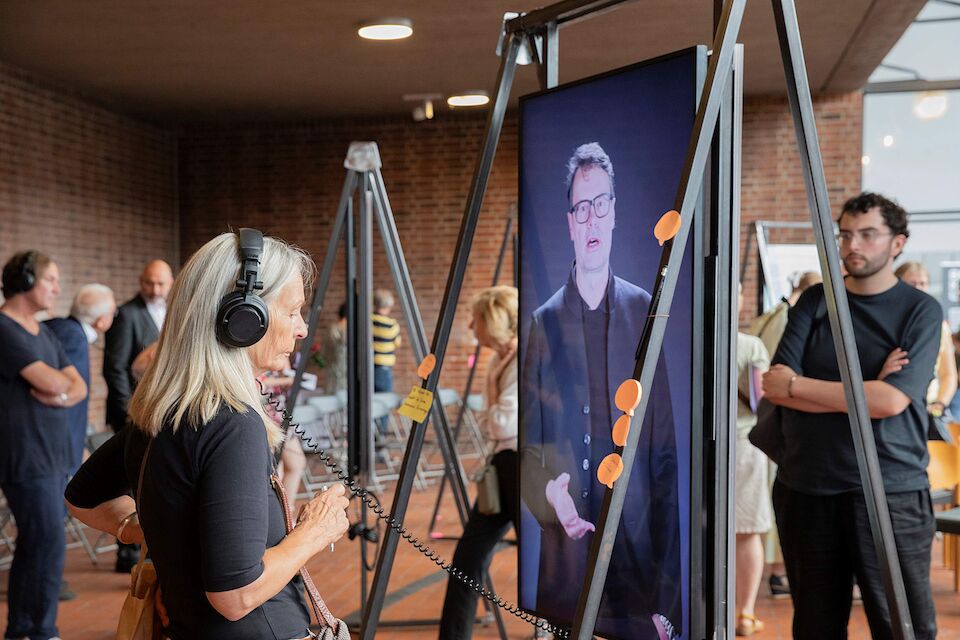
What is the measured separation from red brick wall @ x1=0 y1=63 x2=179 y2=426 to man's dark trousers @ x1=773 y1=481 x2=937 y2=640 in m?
7.12

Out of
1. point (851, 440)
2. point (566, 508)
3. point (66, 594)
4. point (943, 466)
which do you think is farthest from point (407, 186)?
point (566, 508)

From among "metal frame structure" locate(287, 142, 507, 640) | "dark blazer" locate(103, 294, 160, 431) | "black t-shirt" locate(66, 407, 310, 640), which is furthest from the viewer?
"dark blazer" locate(103, 294, 160, 431)

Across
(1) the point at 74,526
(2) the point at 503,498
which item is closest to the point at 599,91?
(2) the point at 503,498

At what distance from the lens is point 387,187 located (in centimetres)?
1040

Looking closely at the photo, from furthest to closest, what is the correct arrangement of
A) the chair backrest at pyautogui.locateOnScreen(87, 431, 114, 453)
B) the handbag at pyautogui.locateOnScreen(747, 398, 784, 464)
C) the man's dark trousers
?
the chair backrest at pyautogui.locateOnScreen(87, 431, 114, 453), the handbag at pyautogui.locateOnScreen(747, 398, 784, 464), the man's dark trousers

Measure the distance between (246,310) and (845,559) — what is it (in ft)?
6.29

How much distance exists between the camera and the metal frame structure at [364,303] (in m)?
3.76

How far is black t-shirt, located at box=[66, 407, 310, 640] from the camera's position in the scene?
1440 mm

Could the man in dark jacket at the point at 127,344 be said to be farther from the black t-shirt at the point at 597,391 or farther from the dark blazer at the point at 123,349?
the black t-shirt at the point at 597,391

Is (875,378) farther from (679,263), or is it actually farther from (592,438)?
(679,263)

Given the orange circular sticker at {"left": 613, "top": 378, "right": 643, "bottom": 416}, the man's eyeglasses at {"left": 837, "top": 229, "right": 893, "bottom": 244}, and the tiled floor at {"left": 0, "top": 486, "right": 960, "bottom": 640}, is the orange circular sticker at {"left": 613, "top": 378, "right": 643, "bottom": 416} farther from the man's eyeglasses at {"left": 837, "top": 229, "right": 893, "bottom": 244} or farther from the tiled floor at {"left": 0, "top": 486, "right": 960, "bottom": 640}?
the tiled floor at {"left": 0, "top": 486, "right": 960, "bottom": 640}

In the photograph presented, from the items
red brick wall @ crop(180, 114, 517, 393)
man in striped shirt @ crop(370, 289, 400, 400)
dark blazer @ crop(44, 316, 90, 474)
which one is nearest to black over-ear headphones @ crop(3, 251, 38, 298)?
dark blazer @ crop(44, 316, 90, 474)

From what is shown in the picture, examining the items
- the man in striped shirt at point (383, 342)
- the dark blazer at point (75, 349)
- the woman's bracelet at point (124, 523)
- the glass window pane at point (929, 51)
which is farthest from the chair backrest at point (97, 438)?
the glass window pane at point (929, 51)

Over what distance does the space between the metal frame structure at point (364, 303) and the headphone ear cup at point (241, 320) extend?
6.83ft
